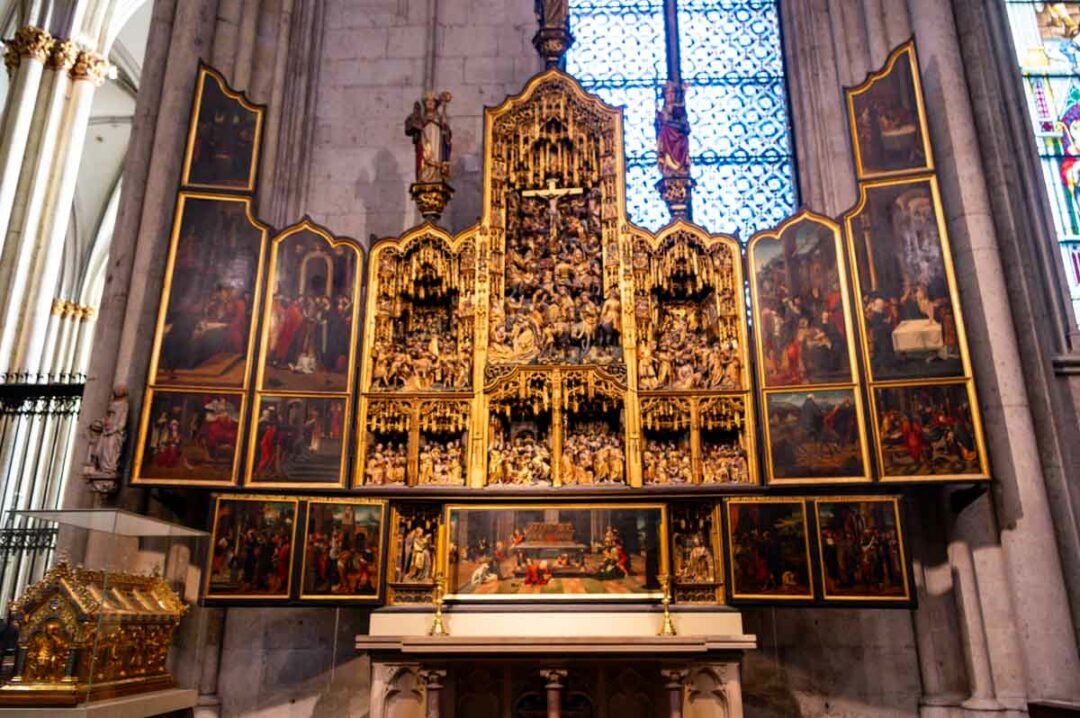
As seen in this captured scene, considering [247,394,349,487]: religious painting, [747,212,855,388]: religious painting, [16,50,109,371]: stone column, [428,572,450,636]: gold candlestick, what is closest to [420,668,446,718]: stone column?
[428,572,450,636]: gold candlestick

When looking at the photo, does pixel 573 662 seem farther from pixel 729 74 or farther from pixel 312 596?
pixel 729 74

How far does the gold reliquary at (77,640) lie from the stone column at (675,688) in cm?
426

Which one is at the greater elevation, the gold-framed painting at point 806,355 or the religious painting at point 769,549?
the gold-framed painting at point 806,355

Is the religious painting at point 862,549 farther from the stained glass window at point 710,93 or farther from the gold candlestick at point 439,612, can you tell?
the stained glass window at point 710,93

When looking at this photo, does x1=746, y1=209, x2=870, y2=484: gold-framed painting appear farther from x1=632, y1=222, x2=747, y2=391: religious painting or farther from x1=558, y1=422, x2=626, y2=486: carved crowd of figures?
x1=558, y1=422, x2=626, y2=486: carved crowd of figures

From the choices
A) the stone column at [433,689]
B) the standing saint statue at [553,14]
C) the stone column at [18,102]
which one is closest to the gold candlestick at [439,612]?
the stone column at [433,689]

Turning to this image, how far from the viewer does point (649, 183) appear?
12.5m

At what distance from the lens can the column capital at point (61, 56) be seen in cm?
1647

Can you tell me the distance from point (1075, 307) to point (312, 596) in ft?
31.7

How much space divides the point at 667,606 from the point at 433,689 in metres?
2.31

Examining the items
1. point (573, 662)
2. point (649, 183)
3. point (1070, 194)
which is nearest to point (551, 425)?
point (573, 662)

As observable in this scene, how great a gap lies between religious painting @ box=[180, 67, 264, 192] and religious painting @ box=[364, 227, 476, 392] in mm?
1843

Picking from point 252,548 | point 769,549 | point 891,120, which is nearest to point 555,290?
point 769,549

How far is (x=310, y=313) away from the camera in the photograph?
9227 millimetres
